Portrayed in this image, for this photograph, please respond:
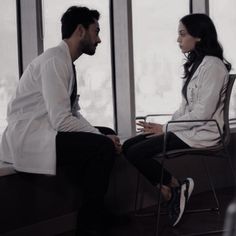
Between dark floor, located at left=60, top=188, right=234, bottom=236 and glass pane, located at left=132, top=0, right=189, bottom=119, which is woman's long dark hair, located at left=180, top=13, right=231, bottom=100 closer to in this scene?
dark floor, located at left=60, top=188, right=234, bottom=236

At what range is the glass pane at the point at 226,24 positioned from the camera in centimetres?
436

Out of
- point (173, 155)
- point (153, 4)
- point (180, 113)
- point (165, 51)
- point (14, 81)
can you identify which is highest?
point (153, 4)

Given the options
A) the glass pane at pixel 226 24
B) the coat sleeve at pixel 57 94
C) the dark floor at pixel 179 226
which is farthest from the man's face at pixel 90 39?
the glass pane at pixel 226 24

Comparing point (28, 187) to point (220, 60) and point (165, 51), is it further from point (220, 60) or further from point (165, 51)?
point (165, 51)

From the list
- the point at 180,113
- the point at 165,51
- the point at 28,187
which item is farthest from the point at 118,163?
the point at 165,51

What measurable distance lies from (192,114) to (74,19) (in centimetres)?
86

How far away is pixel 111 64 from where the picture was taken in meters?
3.59

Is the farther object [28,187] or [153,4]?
[153,4]

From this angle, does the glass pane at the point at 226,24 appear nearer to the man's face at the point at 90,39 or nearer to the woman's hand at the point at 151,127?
the woman's hand at the point at 151,127

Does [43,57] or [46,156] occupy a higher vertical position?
[43,57]

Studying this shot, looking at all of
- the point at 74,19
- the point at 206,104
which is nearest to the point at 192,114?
the point at 206,104

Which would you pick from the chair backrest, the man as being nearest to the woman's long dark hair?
the chair backrest

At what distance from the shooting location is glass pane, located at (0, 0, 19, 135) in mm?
2889

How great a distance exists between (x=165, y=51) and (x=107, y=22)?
2.06ft
